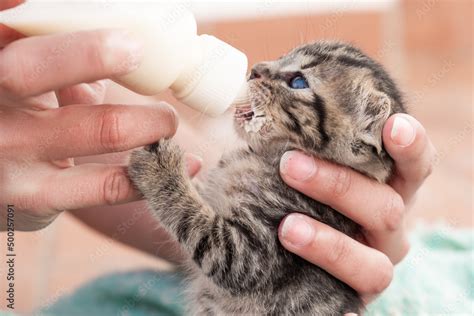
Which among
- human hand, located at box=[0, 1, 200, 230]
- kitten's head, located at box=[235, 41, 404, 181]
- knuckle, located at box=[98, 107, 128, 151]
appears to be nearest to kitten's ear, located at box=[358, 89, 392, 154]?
kitten's head, located at box=[235, 41, 404, 181]

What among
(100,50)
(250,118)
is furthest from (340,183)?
(100,50)

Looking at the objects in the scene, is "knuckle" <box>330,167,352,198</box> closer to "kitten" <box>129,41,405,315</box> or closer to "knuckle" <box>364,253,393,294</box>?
"kitten" <box>129,41,405,315</box>

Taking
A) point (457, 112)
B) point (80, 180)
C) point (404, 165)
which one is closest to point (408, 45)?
point (457, 112)

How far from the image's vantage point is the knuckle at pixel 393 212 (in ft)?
4.98

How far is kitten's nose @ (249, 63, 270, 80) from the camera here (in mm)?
1497

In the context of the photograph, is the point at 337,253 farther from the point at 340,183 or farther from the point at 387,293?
the point at 387,293

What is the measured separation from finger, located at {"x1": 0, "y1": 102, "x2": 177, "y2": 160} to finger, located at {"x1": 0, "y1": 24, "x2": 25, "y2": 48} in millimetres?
155

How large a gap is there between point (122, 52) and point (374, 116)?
64 centimetres

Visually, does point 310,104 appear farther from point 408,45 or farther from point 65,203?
point 408,45

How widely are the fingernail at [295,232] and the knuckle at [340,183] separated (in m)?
0.11

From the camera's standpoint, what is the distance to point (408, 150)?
141 cm

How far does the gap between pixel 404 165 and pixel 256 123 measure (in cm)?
38

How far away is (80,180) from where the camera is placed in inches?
52.5

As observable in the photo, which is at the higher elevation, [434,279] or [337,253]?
[337,253]
